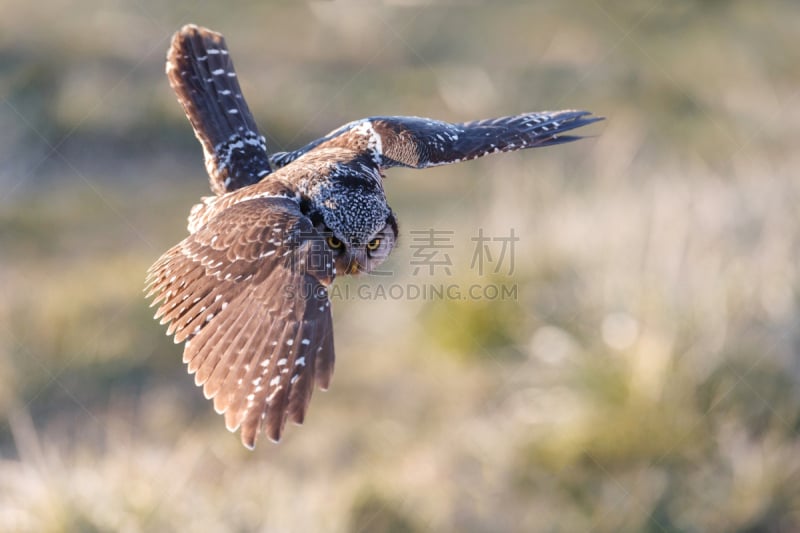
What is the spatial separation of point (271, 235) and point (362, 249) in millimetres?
617

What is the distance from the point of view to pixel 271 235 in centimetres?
503

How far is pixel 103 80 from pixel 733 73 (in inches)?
424

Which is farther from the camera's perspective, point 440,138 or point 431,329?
point 431,329

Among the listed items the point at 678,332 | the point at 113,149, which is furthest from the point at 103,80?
the point at 678,332

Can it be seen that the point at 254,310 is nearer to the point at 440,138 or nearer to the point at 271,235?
the point at 271,235

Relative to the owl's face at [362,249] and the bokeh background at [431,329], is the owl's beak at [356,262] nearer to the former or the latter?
the owl's face at [362,249]

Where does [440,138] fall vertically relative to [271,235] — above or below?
above

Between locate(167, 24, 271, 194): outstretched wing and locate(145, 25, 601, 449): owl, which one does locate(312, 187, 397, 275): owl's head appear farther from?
locate(167, 24, 271, 194): outstretched wing

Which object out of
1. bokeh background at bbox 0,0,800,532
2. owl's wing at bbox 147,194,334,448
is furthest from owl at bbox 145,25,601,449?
bokeh background at bbox 0,0,800,532

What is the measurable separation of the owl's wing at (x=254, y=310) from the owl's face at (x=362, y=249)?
27 cm

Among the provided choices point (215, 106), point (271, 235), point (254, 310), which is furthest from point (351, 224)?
point (215, 106)

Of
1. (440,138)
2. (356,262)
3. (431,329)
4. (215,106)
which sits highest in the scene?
(215,106)

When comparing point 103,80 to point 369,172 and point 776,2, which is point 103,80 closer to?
point 369,172

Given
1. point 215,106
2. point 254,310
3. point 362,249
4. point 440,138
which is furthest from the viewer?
point 215,106
